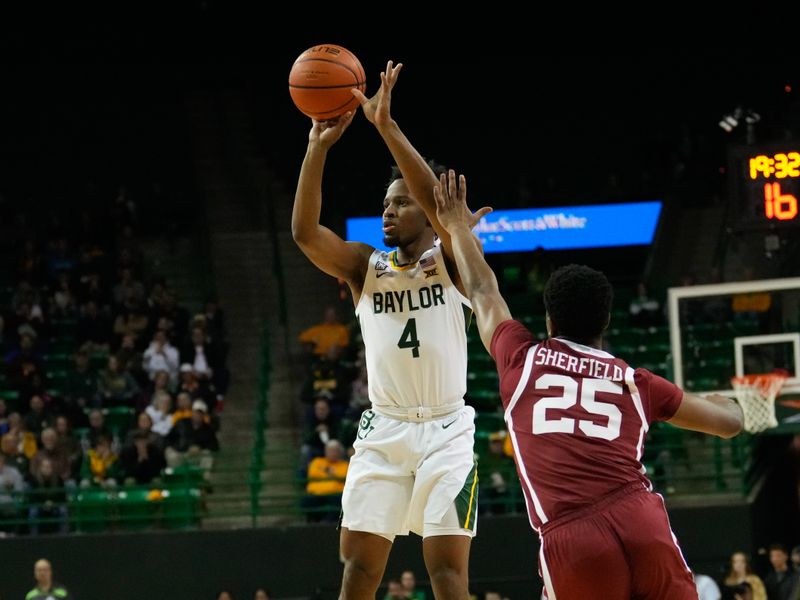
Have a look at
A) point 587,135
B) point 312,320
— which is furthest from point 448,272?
point 587,135

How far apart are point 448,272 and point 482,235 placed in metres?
16.2

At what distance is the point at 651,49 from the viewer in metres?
26.2

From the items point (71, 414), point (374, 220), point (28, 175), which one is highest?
point (28, 175)

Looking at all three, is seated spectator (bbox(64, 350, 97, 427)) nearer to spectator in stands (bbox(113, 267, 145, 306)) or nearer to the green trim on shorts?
spectator in stands (bbox(113, 267, 145, 306))

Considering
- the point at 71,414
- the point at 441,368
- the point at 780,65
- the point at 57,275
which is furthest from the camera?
the point at 780,65

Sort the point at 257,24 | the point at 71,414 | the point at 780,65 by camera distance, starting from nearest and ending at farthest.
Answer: the point at 71,414 → the point at 780,65 → the point at 257,24

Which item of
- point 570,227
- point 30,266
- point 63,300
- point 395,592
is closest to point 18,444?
point 63,300

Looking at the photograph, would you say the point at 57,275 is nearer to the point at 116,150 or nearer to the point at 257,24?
the point at 116,150

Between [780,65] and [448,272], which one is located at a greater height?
[780,65]

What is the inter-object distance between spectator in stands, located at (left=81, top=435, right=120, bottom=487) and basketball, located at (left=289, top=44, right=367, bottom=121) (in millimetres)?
10496

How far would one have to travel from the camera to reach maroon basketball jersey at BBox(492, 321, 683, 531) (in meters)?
4.99

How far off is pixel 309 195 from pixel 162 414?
11.1m

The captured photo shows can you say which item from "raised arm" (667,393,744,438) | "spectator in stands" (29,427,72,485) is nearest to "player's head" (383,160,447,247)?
"raised arm" (667,393,744,438)

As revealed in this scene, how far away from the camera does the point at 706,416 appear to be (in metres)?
5.09
